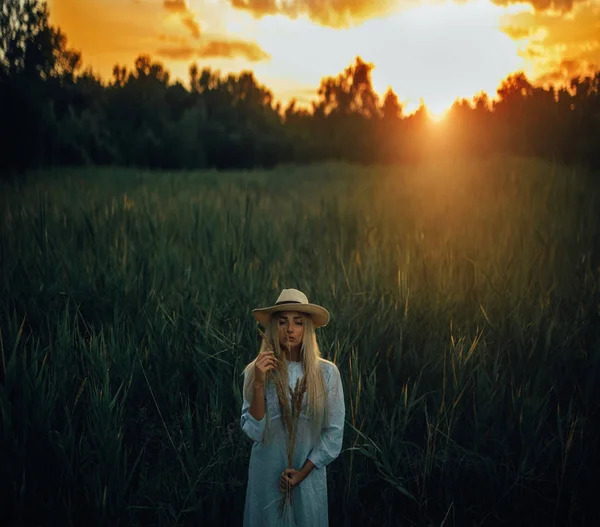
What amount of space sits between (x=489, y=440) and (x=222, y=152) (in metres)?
40.0

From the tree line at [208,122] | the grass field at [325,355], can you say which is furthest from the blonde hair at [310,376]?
the tree line at [208,122]

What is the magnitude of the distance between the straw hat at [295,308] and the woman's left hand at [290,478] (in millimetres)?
533

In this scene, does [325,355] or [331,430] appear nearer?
[331,430]

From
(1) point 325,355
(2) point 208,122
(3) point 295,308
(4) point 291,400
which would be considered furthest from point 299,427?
(2) point 208,122

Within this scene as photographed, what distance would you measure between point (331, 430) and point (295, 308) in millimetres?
492

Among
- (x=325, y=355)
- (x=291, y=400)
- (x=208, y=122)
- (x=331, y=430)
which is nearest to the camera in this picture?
(x=291, y=400)

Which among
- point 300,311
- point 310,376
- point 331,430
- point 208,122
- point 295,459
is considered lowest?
point 295,459

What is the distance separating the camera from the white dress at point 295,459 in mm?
2078

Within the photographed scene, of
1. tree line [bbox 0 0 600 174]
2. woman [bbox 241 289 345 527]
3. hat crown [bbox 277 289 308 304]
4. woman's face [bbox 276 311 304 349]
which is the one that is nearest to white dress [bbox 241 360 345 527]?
woman [bbox 241 289 345 527]

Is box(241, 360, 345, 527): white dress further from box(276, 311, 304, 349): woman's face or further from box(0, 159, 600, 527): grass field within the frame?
box(0, 159, 600, 527): grass field

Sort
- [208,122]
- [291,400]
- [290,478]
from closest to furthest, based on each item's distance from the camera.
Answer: [291,400], [290,478], [208,122]

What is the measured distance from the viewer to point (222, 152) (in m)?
41.3

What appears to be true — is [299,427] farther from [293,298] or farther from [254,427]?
[293,298]

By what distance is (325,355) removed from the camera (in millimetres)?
3172
